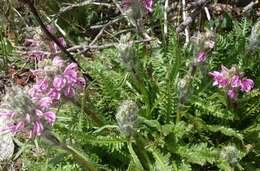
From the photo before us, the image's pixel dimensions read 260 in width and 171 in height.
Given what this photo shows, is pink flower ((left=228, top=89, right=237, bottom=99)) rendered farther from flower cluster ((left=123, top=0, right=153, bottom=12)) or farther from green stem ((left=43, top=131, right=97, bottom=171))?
green stem ((left=43, top=131, right=97, bottom=171))

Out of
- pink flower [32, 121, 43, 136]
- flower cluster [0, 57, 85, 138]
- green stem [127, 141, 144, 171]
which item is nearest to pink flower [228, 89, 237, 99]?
green stem [127, 141, 144, 171]

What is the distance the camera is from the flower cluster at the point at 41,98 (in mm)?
2074

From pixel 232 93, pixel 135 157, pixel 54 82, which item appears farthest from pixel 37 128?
pixel 232 93

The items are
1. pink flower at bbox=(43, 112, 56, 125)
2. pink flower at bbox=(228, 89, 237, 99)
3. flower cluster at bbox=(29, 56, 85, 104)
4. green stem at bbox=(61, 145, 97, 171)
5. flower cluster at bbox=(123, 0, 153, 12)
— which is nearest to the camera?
pink flower at bbox=(43, 112, 56, 125)

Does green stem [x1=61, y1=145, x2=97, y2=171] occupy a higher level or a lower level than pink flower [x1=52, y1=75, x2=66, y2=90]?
lower

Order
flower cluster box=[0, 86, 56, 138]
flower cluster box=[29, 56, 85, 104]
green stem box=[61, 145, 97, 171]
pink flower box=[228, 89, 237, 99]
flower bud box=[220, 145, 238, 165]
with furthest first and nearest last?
pink flower box=[228, 89, 237, 99] → flower bud box=[220, 145, 238, 165] → green stem box=[61, 145, 97, 171] → flower cluster box=[29, 56, 85, 104] → flower cluster box=[0, 86, 56, 138]

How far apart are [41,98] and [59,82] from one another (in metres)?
→ 0.11

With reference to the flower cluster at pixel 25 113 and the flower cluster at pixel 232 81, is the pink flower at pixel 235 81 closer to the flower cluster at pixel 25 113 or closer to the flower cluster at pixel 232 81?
the flower cluster at pixel 232 81

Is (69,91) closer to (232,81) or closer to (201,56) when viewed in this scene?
(201,56)

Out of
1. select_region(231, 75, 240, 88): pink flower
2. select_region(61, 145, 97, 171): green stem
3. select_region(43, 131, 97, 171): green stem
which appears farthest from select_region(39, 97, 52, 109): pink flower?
select_region(231, 75, 240, 88): pink flower

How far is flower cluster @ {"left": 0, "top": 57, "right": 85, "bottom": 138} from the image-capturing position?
6.81 feet

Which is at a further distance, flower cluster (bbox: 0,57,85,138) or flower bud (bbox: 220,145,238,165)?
flower bud (bbox: 220,145,238,165)

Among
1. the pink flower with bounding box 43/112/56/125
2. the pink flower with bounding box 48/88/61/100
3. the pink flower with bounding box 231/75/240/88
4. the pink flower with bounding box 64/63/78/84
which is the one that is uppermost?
the pink flower with bounding box 64/63/78/84

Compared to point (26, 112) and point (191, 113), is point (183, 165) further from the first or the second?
point (26, 112)
